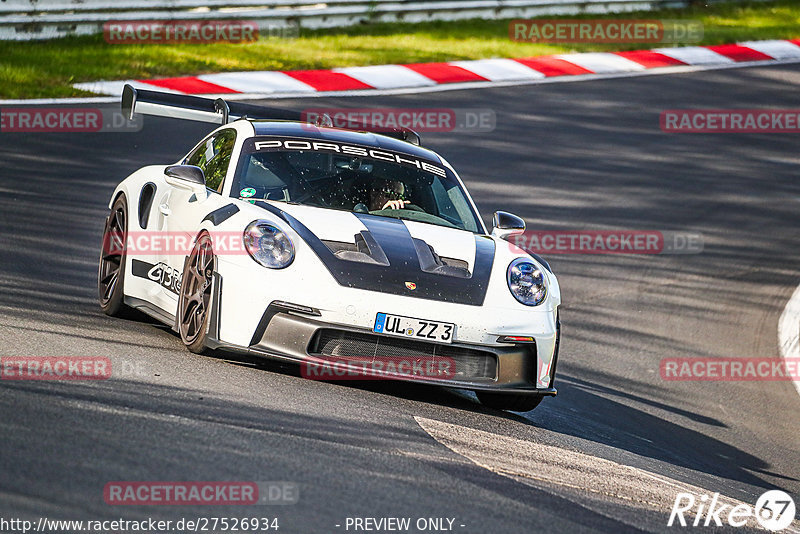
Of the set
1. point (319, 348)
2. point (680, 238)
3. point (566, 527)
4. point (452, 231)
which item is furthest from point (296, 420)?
point (680, 238)

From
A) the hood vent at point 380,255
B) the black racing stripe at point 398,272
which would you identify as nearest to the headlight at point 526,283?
the black racing stripe at point 398,272

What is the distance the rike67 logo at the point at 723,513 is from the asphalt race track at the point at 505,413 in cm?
9

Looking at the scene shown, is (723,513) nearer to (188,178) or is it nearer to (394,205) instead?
(394,205)

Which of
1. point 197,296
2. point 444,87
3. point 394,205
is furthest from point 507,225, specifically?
point 444,87

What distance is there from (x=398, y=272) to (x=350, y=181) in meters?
1.26

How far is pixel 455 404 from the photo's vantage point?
670 cm

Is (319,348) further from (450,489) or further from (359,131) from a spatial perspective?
(359,131)

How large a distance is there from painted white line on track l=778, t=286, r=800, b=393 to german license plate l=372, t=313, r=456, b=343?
14.0 ft

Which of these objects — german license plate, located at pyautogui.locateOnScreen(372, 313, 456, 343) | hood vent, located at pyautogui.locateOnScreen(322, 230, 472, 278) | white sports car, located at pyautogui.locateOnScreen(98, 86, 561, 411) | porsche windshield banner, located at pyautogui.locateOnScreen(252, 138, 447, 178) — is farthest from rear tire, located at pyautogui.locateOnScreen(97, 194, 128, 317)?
german license plate, located at pyautogui.locateOnScreen(372, 313, 456, 343)

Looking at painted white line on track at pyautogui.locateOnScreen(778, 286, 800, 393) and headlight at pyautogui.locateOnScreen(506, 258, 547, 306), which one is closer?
headlight at pyautogui.locateOnScreen(506, 258, 547, 306)

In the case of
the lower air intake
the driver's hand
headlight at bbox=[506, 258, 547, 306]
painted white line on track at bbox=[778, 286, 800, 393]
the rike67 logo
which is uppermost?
the driver's hand

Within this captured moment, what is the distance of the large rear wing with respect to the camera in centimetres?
816

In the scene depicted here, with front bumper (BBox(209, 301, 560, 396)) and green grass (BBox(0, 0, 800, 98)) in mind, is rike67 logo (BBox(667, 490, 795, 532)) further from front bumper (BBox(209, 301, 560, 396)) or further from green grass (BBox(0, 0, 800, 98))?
green grass (BBox(0, 0, 800, 98))

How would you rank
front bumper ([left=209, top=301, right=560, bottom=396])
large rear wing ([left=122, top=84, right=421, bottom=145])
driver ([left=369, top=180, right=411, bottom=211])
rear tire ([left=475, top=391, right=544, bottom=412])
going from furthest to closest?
large rear wing ([left=122, top=84, right=421, bottom=145]) < driver ([left=369, top=180, right=411, bottom=211]) < rear tire ([left=475, top=391, right=544, bottom=412]) < front bumper ([left=209, top=301, right=560, bottom=396])
